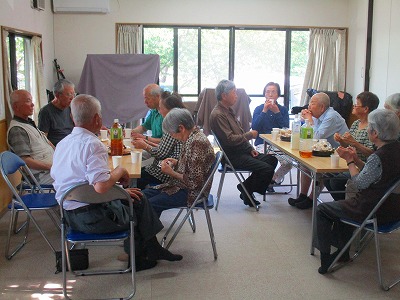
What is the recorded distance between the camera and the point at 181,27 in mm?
7684

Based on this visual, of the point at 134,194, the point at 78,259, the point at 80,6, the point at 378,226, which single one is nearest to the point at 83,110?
the point at 134,194

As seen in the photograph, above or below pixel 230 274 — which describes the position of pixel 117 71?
above

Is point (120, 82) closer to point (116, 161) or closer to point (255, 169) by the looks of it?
point (255, 169)

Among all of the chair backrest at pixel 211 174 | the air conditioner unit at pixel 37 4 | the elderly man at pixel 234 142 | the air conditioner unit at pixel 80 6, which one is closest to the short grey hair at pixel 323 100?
the elderly man at pixel 234 142

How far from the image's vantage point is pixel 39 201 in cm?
349

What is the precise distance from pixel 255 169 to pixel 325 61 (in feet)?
12.4

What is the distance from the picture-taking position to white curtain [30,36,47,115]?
19.7 ft

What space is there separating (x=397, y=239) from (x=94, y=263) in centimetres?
244

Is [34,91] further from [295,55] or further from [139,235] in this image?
[295,55]

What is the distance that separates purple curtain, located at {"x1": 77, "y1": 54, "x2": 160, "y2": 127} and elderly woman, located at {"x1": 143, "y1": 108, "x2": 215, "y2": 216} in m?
3.58

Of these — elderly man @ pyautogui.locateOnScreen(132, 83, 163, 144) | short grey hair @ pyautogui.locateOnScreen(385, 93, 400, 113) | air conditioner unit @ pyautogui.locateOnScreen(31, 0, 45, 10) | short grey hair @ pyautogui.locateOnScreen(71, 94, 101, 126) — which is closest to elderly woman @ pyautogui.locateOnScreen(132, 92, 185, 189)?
elderly man @ pyautogui.locateOnScreen(132, 83, 163, 144)

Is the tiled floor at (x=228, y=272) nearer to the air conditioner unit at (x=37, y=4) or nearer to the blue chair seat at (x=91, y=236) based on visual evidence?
the blue chair seat at (x=91, y=236)

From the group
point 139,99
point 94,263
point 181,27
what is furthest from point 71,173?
point 181,27

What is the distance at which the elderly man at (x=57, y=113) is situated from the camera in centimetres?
461
